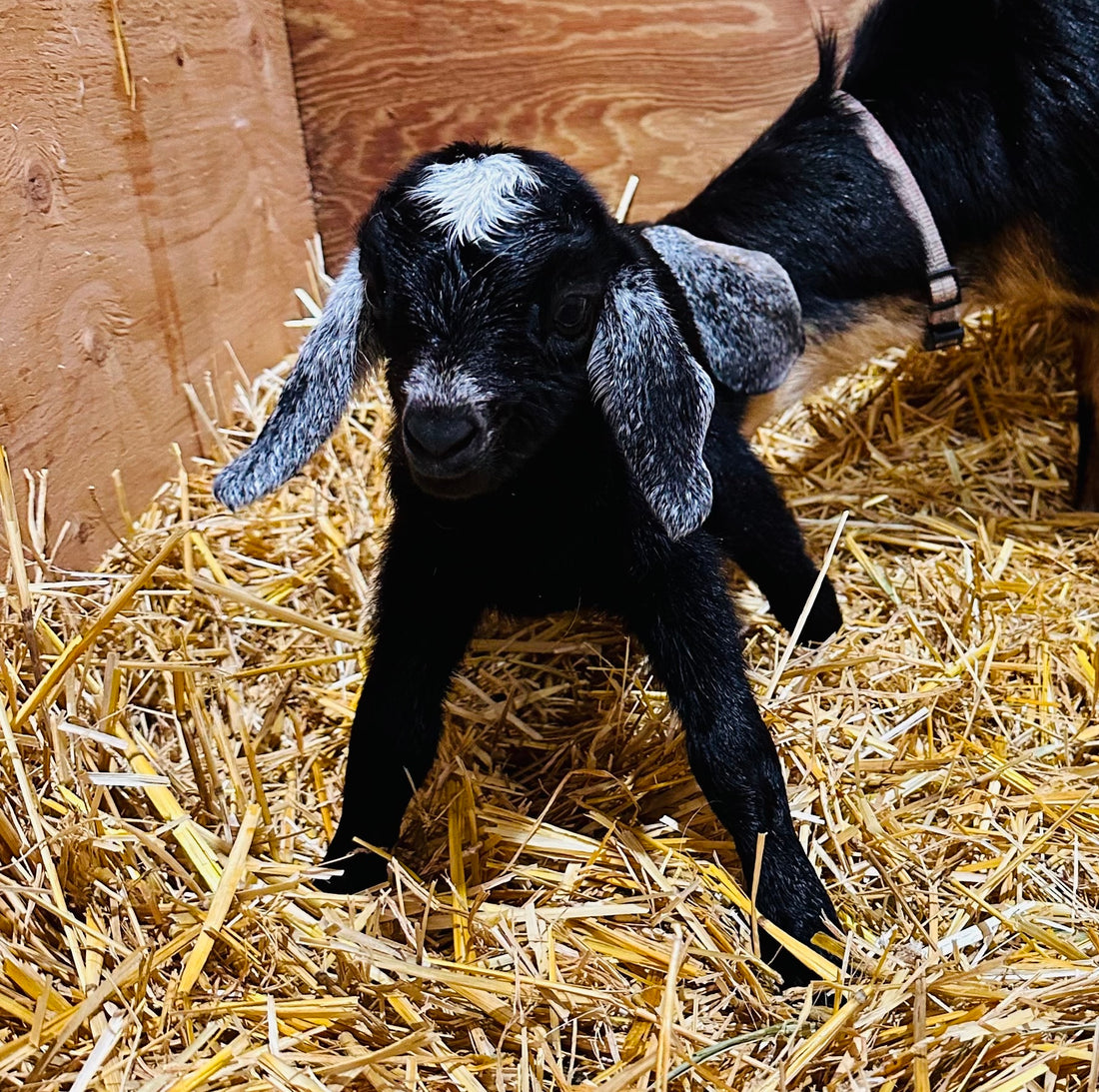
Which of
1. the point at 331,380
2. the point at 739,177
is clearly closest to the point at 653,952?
the point at 331,380

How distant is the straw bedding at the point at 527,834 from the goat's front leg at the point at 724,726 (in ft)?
0.23

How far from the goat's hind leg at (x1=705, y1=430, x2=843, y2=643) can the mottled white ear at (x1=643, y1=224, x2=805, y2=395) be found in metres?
0.14

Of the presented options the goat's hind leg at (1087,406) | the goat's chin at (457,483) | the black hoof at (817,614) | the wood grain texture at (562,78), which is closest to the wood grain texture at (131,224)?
the wood grain texture at (562,78)

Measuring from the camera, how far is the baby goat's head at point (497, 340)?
1.72 metres

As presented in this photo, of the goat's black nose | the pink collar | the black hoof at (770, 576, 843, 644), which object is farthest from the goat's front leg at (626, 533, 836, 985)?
the pink collar

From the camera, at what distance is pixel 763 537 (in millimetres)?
2445

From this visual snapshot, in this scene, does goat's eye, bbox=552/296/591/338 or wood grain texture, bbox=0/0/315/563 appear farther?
wood grain texture, bbox=0/0/315/563

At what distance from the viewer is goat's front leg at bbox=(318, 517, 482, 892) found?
199 centimetres

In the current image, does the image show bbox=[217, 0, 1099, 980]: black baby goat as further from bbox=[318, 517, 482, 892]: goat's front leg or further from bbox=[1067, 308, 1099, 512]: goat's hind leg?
bbox=[1067, 308, 1099, 512]: goat's hind leg

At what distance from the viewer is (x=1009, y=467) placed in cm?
324

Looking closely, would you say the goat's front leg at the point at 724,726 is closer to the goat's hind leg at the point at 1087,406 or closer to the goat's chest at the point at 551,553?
the goat's chest at the point at 551,553

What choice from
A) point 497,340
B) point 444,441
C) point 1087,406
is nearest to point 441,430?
point 444,441

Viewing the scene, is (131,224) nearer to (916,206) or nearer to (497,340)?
(497,340)

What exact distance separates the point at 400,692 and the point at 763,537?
0.88 metres
